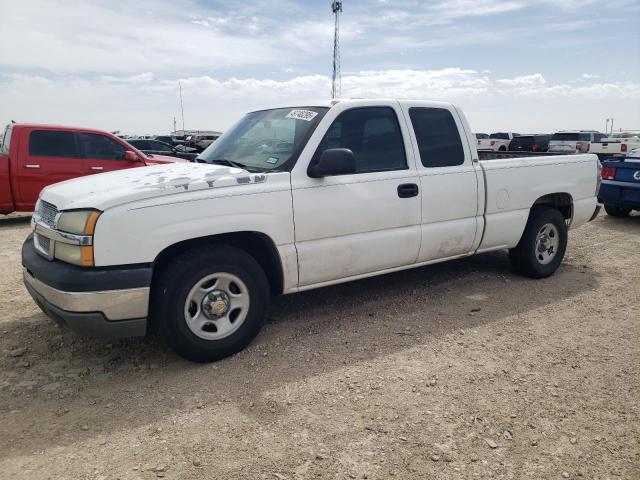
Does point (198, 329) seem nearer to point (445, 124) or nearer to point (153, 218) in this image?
point (153, 218)

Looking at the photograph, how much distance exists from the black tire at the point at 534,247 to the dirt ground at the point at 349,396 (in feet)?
2.24

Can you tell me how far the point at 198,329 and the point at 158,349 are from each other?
1.85 feet

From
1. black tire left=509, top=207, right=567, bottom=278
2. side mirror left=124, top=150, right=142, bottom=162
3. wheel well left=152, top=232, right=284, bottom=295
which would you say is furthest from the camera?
side mirror left=124, top=150, right=142, bottom=162

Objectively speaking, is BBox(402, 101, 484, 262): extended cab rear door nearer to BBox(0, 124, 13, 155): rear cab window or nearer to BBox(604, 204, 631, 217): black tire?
BBox(604, 204, 631, 217): black tire

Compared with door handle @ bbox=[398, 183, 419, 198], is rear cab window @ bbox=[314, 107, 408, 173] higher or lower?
higher

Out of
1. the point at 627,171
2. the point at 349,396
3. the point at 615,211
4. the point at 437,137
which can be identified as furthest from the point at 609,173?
the point at 349,396

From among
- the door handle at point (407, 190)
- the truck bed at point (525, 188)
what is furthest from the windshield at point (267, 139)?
the truck bed at point (525, 188)

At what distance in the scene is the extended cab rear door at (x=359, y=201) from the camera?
3.84 meters

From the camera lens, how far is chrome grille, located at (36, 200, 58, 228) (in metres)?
3.39

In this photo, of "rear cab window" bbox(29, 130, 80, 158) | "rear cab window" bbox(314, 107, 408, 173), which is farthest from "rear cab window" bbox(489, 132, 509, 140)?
"rear cab window" bbox(314, 107, 408, 173)

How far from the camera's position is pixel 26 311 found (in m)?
4.55

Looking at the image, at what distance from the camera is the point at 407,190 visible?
4.32m

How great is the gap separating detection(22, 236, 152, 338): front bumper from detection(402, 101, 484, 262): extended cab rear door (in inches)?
97.7

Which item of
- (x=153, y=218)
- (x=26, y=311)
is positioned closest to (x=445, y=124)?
(x=153, y=218)
